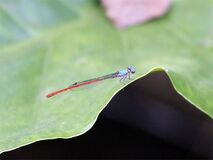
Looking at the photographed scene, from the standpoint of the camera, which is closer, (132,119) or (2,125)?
(2,125)

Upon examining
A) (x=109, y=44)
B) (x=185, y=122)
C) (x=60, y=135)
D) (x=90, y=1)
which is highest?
(x=90, y=1)

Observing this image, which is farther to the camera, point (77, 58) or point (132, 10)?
point (132, 10)

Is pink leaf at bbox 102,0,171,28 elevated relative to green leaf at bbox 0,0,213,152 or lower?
elevated

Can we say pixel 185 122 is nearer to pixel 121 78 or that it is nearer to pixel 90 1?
pixel 90 1

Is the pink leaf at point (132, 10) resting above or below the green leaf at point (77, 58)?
above

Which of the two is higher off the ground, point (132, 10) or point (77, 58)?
point (132, 10)

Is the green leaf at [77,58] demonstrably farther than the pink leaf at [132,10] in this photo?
No

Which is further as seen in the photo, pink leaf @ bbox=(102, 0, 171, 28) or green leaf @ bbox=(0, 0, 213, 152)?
pink leaf @ bbox=(102, 0, 171, 28)

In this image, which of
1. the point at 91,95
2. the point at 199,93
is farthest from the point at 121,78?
the point at 199,93
